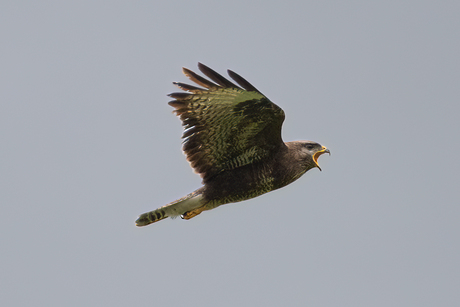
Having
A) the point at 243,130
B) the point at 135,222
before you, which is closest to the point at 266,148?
the point at 243,130

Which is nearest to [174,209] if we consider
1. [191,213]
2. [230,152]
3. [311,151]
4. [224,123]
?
[191,213]

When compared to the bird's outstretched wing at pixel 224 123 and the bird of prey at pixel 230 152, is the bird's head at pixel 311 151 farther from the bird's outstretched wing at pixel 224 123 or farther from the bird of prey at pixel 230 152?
the bird's outstretched wing at pixel 224 123

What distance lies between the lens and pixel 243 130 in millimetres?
8602

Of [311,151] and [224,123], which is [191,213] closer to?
[224,123]

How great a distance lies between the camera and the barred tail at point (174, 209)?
28.5ft

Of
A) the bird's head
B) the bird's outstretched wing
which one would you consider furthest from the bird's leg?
the bird's head

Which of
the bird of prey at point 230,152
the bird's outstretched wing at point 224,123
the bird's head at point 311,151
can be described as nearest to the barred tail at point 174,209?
the bird of prey at point 230,152

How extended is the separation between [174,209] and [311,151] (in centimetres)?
197

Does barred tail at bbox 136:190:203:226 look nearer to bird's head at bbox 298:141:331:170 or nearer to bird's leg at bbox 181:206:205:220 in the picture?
bird's leg at bbox 181:206:205:220

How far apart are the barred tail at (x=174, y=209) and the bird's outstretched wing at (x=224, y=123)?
1.00 ft

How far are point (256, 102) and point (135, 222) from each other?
2174mm

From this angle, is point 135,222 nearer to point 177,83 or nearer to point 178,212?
point 178,212

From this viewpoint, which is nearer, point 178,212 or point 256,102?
point 256,102

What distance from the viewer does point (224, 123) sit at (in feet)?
28.0
